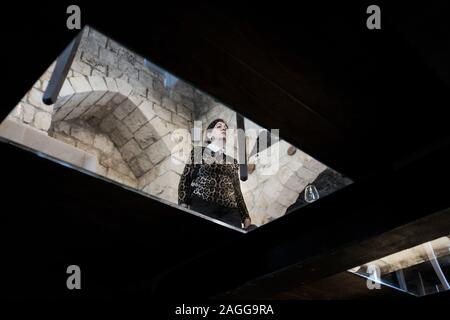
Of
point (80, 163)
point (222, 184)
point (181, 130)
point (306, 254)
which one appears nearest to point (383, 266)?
point (222, 184)

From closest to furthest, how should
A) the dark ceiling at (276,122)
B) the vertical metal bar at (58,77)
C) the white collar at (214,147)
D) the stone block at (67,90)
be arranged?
1. the dark ceiling at (276,122)
2. the vertical metal bar at (58,77)
3. the white collar at (214,147)
4. the stone block at (67,90)

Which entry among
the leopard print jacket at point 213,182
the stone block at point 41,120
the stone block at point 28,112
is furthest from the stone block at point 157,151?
the leopard print jacket at point 213,182

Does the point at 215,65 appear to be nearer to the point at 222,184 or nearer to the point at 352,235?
the point at 352,235

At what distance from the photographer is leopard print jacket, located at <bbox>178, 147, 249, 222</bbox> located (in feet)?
10.2

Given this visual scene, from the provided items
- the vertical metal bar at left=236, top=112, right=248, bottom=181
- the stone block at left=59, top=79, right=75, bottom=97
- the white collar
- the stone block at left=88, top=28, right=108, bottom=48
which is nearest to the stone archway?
the stone block at left=59, top=79, right=75, bottom=97

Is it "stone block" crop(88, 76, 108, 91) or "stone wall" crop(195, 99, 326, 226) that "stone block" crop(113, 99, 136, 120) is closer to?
"stone block" crop(88, 76, 108, 91)

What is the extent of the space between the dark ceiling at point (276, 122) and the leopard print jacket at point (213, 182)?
1.32 m

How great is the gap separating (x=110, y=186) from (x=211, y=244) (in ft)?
1.89

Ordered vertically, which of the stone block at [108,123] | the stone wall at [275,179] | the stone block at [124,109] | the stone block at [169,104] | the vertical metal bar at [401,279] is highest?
the stone block at [169,104]

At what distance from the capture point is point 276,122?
1.46 metres

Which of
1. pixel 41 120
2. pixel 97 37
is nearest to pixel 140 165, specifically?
pixel 97 37

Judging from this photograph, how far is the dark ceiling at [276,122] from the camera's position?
45.5 inches

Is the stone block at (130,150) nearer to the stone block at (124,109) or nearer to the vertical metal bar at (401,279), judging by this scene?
the stone block at (124,109)

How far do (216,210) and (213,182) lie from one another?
0.21m
